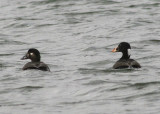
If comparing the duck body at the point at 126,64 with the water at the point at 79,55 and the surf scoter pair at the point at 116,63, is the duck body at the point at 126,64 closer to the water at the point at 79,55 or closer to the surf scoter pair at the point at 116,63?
the surf scoter pair at the point at 116,63

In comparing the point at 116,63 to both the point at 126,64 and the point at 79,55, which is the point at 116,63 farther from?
the point at 79,55

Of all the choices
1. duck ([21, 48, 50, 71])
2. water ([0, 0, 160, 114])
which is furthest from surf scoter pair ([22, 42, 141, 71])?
water ([0, 0, 160, 114])

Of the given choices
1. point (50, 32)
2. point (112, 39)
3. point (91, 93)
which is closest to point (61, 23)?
Answer: point (50, 32)

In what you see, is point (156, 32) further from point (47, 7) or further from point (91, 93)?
point (91, 93)

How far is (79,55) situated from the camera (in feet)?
73.0

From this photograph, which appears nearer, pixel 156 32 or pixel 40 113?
pixel 40 113

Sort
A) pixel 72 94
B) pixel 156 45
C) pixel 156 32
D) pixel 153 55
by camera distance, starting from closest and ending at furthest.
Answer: pixel 72 94 < pixel 153 55 < pixel 156 45 < pixel 156 32

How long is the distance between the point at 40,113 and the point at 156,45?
9436 mm

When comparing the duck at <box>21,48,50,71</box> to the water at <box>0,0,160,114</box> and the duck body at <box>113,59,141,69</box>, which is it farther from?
the duck body at <box>113,59,141,69</box>

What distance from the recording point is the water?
15.6 metres

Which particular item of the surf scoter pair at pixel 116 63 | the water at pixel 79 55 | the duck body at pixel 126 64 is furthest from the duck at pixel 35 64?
the duck body at pixel 126 64

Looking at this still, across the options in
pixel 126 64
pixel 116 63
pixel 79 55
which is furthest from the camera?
pixel 79 55

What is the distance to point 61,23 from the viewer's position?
27.4m

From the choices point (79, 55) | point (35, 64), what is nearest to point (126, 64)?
point (35, 64)
